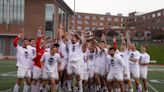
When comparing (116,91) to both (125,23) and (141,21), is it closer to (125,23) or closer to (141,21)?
(141,21)

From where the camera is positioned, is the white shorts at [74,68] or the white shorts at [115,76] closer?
the white shorts at [115,76]

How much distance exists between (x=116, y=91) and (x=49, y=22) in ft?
147

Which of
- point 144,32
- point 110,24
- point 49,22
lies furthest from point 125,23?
point 49,22

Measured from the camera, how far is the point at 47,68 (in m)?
13.6

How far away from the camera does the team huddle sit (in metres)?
13.8

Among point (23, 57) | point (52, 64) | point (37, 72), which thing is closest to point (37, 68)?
point (37, 72)

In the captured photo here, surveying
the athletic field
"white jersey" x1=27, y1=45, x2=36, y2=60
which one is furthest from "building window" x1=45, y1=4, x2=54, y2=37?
"white jersey" x1=27, y1=45, x2=36, y2=60

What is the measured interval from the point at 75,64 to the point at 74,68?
155mm

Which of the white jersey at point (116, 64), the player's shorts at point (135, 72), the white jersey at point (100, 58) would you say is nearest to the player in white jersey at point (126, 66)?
the player's shorts at point (135, 72)

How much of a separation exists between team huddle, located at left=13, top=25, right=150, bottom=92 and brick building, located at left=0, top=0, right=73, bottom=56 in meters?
42.1

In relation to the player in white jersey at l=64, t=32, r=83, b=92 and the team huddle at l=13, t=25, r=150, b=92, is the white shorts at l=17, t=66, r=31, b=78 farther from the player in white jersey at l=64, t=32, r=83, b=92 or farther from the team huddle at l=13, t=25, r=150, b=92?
the player in white jersey at l=64, t=32, r=83, b=92

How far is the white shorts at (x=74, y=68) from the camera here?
14367 mm

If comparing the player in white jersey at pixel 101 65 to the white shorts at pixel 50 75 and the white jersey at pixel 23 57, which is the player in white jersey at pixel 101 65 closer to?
the white shorts at pixel 50 75

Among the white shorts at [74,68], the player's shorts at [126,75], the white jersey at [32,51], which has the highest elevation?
the white jersey at [32,51]
